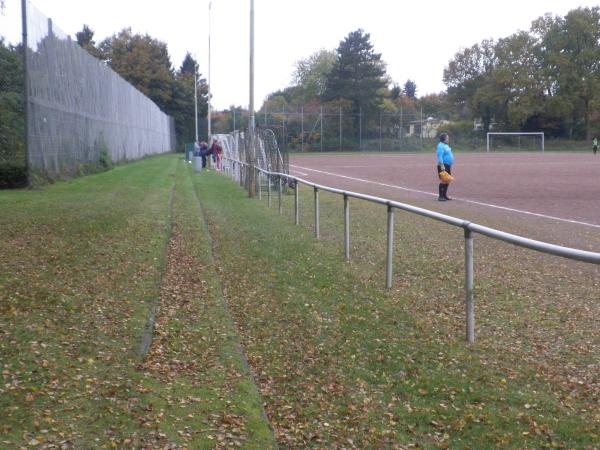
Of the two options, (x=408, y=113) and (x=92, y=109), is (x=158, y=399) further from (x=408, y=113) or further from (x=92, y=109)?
(x=408, y=113)

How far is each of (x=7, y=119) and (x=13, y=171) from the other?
1530 mm

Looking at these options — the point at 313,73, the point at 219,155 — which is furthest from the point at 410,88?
the point at 219,155

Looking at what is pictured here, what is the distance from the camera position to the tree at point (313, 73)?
12477cm

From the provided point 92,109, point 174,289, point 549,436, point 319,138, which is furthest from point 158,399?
point 319,138

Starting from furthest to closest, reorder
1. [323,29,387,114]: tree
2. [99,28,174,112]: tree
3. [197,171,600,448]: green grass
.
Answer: [99,28,174,112]: tree → [323,29,387,114]: tree → [197,171,600,448]: green grass

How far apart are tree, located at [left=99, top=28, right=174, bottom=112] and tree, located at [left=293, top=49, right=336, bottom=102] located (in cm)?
3088

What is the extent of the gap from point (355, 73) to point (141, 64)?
2405 cm

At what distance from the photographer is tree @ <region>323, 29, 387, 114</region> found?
92.1 m

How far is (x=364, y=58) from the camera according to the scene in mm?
93562

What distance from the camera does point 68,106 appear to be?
30.3 m

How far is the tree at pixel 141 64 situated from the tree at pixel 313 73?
101 feet

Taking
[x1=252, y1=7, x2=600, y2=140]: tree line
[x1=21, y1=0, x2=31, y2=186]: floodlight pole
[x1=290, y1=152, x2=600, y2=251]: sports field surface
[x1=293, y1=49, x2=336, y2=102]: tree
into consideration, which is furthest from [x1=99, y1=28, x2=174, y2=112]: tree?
[x1=21, y1=0, x2=31, y2=186]: floodlight pole

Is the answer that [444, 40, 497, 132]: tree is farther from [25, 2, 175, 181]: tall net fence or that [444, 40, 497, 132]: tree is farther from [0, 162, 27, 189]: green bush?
[0, 162, 27, 189]: green bush

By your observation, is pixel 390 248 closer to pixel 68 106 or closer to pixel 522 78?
pixel 68 106
